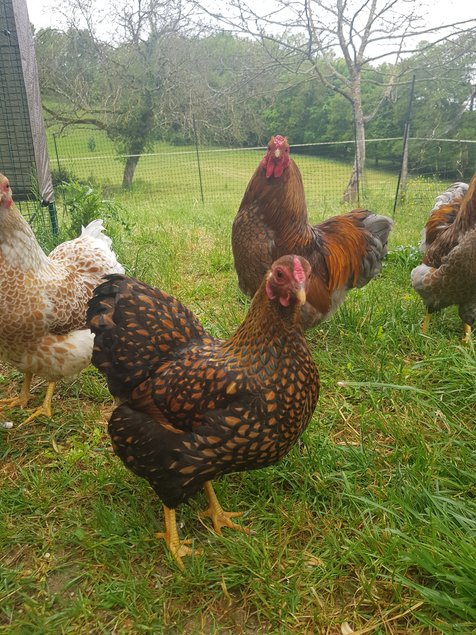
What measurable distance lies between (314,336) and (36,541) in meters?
2.57

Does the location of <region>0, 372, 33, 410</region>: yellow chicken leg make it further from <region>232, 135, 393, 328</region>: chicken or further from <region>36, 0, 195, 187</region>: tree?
<region>36, 0, 195, 187</region>: tree

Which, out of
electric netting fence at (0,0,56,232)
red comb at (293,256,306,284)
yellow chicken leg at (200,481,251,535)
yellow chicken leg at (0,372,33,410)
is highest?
electric netting fence at (0,0,56,232)

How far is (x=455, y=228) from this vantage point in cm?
352

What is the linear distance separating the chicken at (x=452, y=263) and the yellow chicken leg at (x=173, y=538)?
2.48 metres

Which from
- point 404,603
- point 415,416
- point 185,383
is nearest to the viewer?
point 404,603

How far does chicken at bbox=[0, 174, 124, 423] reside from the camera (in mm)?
2674

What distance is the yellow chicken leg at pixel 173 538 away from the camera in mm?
2029

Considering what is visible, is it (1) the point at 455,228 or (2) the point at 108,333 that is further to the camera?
(1) the point at 455,228

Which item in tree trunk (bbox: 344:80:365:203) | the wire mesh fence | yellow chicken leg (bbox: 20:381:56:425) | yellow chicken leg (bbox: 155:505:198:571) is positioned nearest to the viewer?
yellow chicken leg (bbox: 155:505:198:571)

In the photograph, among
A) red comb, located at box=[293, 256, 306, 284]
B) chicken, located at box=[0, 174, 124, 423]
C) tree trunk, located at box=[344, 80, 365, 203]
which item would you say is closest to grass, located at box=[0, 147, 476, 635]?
chicken, located at box=[0, 174, 124, 423]

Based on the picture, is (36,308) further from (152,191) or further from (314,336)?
(152,191)

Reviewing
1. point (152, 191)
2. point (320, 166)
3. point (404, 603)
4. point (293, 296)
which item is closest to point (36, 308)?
point (293, 296)

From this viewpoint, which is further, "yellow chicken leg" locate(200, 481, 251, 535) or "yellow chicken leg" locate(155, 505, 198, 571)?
"yellow chicken leg" locate(200, 481, 251, 535)

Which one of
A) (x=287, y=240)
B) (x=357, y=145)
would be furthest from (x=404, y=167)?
(x=287, y=240)
